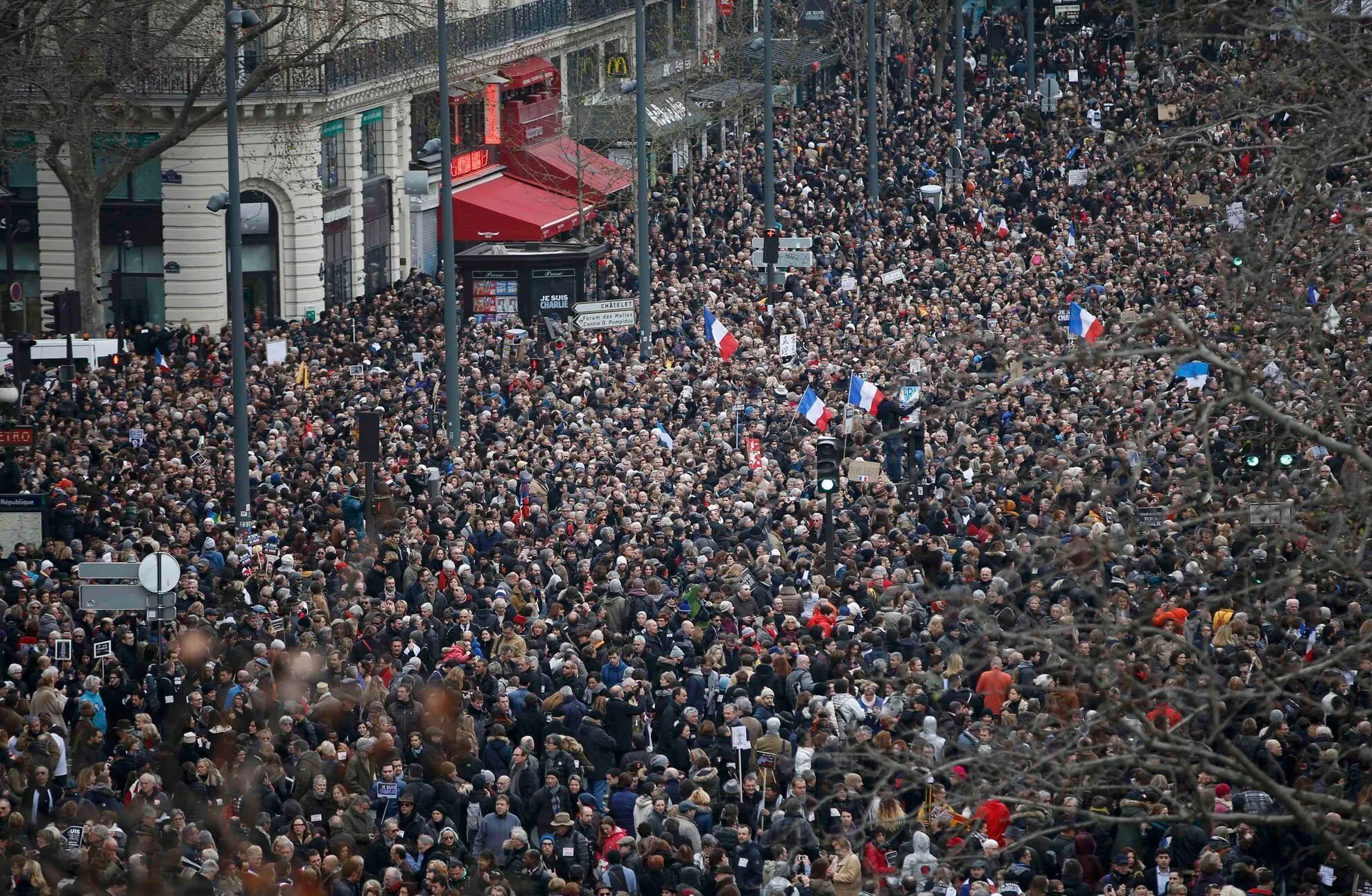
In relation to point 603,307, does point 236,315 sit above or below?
above

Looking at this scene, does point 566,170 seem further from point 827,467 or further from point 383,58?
point 827,467

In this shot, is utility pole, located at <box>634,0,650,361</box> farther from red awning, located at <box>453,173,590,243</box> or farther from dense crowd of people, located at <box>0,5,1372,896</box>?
red awning, located at <box>453,173,590,243</box>

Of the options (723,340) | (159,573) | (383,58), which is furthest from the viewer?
(383,58)

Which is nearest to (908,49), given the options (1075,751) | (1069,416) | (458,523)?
(1069,416)

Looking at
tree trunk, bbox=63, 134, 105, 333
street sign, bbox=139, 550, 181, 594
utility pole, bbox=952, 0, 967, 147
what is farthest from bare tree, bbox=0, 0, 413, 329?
utility pole, bbox=952, 0, 967, 147

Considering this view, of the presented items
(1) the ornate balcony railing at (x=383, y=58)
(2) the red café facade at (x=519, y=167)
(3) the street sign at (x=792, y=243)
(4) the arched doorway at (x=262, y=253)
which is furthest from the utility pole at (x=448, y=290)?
(2) the red café facade at (x=519, y=167)

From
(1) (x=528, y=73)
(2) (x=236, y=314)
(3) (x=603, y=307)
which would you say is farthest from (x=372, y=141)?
(2) (x=236, y=314)

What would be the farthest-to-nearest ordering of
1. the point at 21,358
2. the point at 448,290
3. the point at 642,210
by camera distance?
the point at 642,210, the point at 448,290, the point at 21,358
